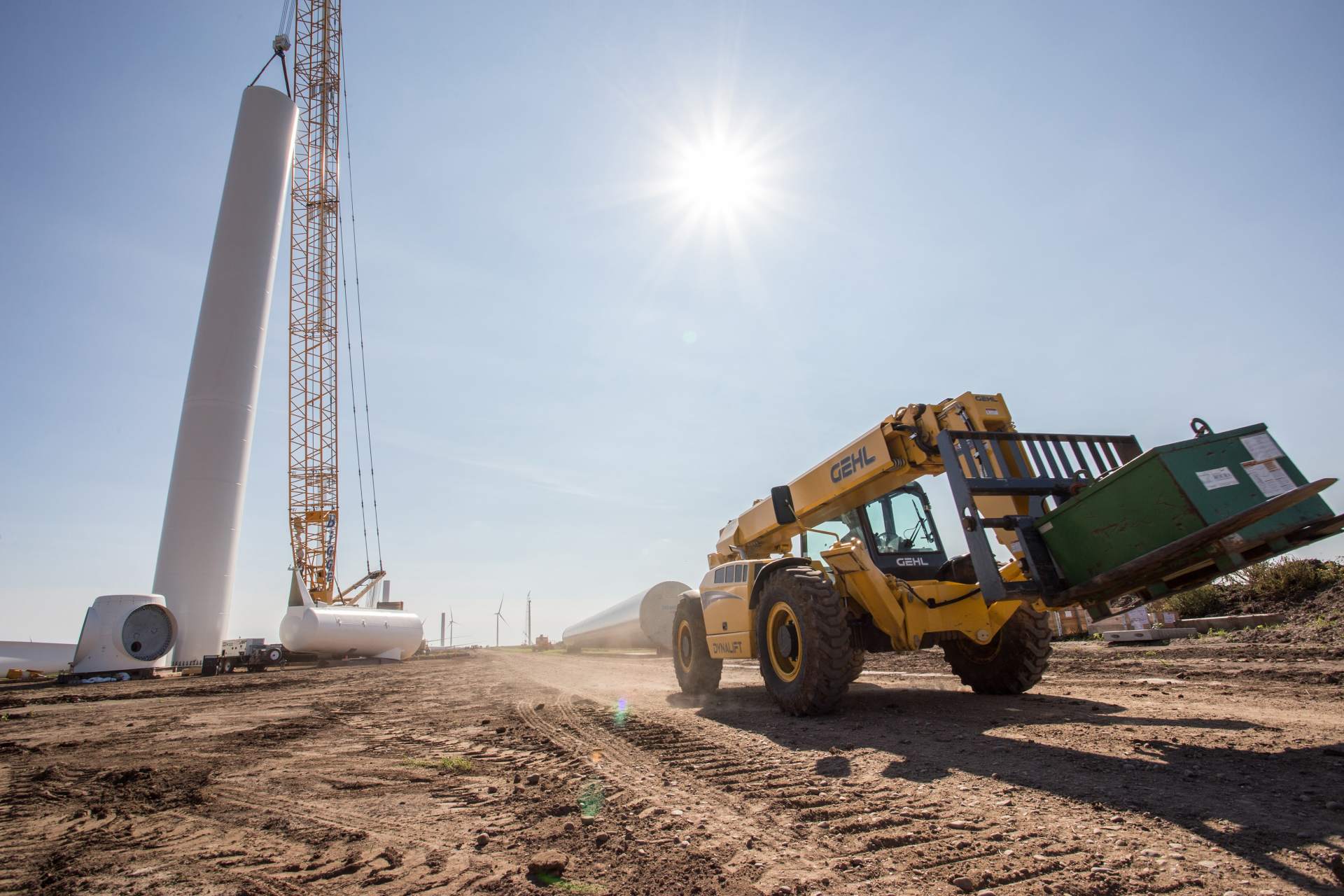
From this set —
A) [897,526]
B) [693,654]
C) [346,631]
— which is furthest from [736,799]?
[346,631]

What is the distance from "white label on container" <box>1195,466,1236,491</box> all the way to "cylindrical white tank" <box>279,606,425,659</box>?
3101 centimetres

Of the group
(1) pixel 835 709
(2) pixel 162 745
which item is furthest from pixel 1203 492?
(2) pixel 162 745

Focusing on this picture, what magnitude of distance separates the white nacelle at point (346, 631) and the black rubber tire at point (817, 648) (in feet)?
89.2

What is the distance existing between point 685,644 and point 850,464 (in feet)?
15.4

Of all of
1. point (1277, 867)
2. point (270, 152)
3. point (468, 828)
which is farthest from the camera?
point (270, 152)

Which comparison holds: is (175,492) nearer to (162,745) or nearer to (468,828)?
(162,745)

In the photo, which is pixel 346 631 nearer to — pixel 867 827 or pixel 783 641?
pixel 783 641

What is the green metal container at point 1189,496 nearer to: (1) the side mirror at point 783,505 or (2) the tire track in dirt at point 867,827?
(2) the tire track in dirt at point 867,827

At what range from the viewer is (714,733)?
242 inches

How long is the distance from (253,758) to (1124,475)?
7.96m

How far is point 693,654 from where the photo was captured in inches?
392

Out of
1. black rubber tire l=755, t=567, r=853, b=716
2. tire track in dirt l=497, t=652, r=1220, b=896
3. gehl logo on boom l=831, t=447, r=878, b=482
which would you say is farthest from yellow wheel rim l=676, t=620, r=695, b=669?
tire track in dirt l=497, t=652, r=1220, b=896

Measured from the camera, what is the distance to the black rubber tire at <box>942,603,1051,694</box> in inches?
291

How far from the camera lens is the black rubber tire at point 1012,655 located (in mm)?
7395
